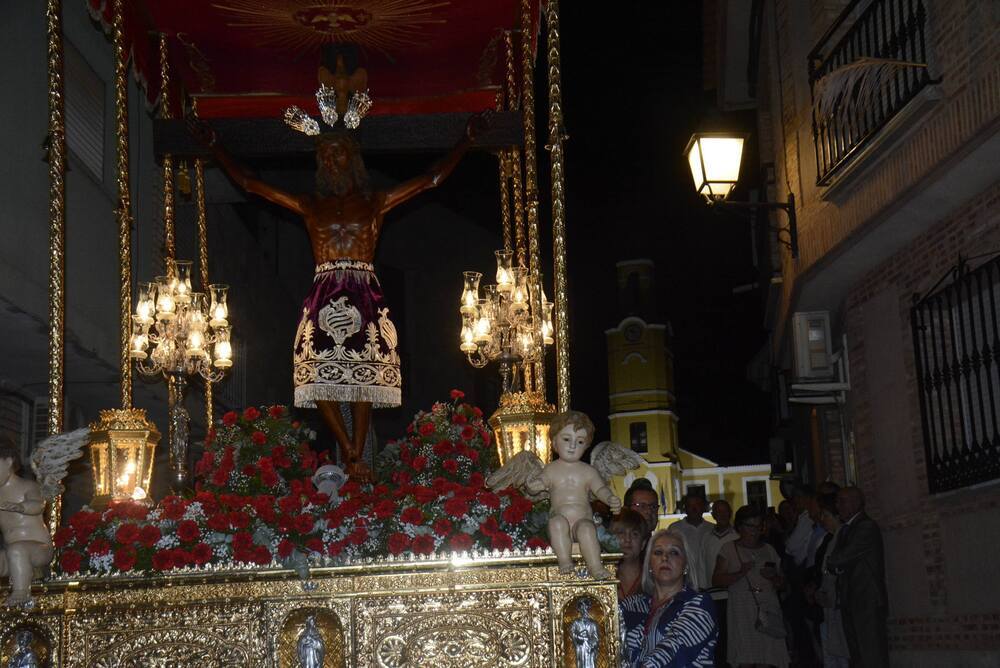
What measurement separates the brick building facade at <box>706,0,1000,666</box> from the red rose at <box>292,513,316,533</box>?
5.20m

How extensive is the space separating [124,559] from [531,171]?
4503 millimetres

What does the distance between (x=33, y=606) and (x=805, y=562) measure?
7.28 meters

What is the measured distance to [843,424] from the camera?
47.9 ft

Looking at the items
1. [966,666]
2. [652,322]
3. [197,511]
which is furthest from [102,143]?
[652,322]

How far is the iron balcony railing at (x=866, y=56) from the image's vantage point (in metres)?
10.5

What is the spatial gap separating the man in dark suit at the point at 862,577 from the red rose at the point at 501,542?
4.57 meters

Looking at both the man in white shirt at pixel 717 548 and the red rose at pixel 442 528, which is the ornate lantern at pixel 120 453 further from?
the man in white shirt at pixel 717 548

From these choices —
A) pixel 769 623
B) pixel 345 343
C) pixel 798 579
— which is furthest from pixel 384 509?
pixel 798 579

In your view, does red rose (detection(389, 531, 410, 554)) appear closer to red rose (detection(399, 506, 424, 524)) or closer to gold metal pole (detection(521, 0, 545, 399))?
red rose (detection(399, 506, 424, 524))

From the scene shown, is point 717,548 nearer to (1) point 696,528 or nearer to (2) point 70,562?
(1) point 696,528

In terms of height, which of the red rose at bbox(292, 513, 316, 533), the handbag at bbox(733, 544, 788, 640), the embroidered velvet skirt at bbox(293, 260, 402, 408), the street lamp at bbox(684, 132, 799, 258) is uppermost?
the street lamp at bbox(684, 132, 799, 258)

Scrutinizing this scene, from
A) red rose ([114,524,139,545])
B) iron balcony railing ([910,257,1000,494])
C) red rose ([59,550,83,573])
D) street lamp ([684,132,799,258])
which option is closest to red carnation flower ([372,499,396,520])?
red rose ([114,524,139,545])

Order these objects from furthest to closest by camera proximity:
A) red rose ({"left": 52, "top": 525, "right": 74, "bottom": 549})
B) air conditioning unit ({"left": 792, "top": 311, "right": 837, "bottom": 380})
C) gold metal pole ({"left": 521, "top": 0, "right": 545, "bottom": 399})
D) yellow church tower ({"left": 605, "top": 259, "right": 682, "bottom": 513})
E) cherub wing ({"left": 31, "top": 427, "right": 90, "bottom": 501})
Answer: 1. yellow church tower ({"left": 605, "top": 259, "right": 682, "bottom": 513})
2. air conditioning unit ({"left": 792, "top": 311, "right": 837, "bottom": 380})
3. gold metal pole ({"left": 521, "top": 0, "right": 545, "bottom": 399})
4. red rose ({"left": 52, "top": 525, "right": 74, "bottom": 549})
5. cherub wing ({"left": 31, "top": 427, "right": 90, "bottom": 501})

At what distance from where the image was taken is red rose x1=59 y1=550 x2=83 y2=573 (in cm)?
639
